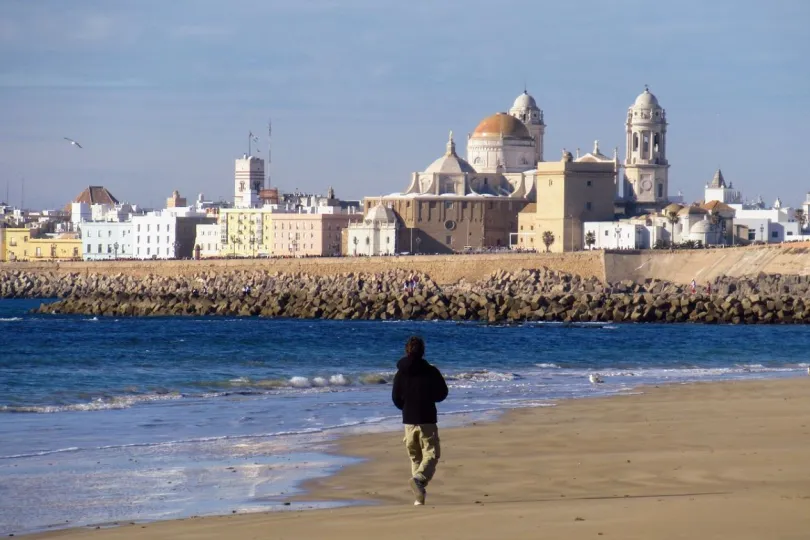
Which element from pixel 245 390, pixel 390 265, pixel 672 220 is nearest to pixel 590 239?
pixel 672 220

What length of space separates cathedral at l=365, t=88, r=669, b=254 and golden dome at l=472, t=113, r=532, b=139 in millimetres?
73

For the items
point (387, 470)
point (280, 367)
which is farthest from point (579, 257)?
point (387, 470)

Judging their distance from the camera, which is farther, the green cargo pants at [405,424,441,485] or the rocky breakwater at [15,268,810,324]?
the rocky breakwater at [15,268,810,324]

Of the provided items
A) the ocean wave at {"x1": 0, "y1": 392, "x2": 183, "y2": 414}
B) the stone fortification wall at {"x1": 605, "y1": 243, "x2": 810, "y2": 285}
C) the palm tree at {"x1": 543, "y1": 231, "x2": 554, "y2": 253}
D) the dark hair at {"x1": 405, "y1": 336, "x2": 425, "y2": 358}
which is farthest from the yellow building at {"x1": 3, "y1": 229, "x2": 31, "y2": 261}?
the dark hair at {"x1": 405, "y1": 336, "x2": 425, "y2": 358}

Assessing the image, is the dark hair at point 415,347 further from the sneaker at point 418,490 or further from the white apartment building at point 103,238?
the white apartment building at point 103,238

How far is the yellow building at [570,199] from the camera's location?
313 ft

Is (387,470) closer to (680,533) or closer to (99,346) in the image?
(680,533)

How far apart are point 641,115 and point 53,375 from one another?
282 feet

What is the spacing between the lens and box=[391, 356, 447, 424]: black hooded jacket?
11484mm

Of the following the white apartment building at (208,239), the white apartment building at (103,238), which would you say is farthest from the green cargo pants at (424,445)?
the white apartment building at (103,238)

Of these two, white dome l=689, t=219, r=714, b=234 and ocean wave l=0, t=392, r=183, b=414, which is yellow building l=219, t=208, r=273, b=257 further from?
ocean wave l=0, t=392, r=183, b=414

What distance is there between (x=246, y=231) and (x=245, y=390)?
3845 inches

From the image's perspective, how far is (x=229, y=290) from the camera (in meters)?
84.1

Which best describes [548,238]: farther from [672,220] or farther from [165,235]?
[165,235]
